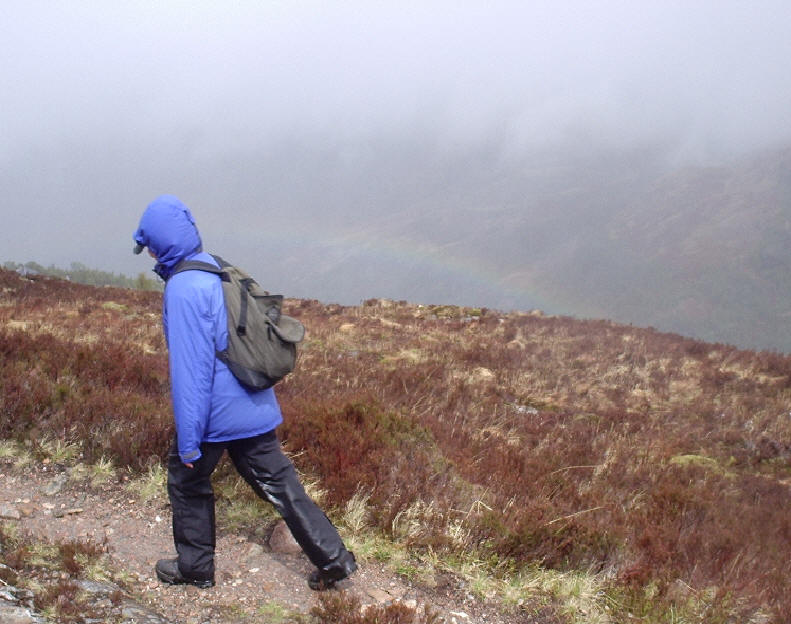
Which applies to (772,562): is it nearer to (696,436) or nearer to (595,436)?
(595,436)

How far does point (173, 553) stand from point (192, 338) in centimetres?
162

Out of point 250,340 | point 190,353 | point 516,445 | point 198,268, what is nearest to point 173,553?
point 190,353

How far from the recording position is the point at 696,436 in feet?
29.6

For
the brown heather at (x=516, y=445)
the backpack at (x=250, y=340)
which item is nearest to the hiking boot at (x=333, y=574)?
the brown heather at (x=516, y=445)

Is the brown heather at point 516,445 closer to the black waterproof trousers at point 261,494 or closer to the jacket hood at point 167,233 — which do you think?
the black waterproof trousers at point 261,494

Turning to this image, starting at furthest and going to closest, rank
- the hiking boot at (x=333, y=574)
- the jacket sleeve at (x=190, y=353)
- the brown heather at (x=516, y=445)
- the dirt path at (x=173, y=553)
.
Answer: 1. the brown heather at (x=516, y=445)
2. the hiking boot at (x=333, y=574)
3. the dirt path at (x=173, y=553)
4. the jacket sleeve at (x=190, y=353)

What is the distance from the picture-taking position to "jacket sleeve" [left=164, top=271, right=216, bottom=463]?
3012 millimetres

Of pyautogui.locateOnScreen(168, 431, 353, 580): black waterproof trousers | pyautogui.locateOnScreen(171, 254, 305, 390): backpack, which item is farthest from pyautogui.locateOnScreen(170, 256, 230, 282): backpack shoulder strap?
pyautogui.locateOnScreen(168, 431, 353, 580): black waterproof trousers

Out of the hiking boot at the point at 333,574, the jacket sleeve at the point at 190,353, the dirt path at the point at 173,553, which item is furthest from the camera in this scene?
the hiking boot at the point at 333,574

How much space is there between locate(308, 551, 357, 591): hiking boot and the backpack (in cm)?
112

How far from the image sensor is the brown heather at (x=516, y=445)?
4.00m

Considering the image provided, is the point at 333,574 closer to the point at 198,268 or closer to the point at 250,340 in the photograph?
the point at 250,340

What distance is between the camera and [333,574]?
11.1 ft

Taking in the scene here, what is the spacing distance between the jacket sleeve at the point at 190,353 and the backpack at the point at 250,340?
0.29 feet
